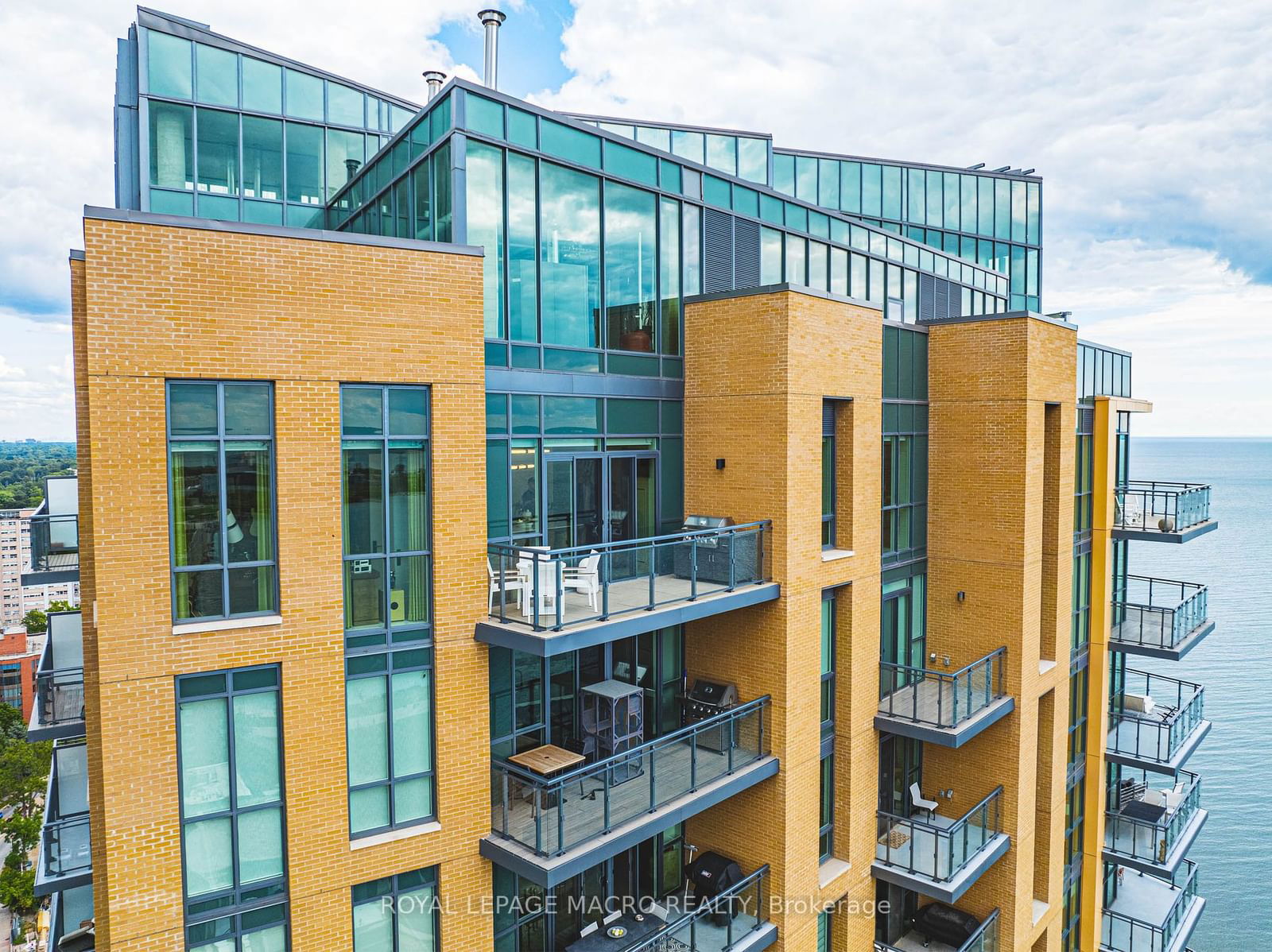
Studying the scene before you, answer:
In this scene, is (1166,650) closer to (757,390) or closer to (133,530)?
(757,390)

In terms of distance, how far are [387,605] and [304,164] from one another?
1360 centimetres

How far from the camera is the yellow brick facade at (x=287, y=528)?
7.84 meters

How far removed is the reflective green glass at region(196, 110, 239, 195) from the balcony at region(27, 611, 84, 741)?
9390 mm

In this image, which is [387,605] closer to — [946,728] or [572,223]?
[572,223]

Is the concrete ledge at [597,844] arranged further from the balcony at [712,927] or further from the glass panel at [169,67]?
the glass panel at [169,67]

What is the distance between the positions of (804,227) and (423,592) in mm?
12046

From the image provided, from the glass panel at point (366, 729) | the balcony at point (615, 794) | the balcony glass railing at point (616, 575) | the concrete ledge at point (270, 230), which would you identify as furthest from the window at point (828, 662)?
the concrete ledge at point (270, 230)

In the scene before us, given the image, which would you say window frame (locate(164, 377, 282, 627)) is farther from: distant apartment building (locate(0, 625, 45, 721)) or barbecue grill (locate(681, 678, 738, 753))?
distant apartment building (locate(0, 625, 45, 721))

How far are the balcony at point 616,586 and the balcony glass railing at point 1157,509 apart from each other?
45.5ft

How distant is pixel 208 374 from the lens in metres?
8.26

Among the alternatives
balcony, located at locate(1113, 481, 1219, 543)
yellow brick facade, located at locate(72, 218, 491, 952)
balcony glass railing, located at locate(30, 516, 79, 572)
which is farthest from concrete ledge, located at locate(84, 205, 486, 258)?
balcony, located at locate(1113, 481, 1219, 543)

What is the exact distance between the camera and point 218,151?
687 inches

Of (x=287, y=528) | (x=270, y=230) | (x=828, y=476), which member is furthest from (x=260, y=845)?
(x=828, y=476)

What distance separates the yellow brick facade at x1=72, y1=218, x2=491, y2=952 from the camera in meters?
7.84
